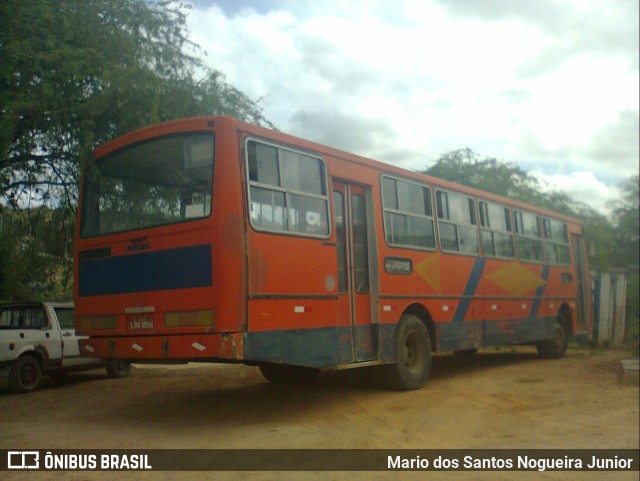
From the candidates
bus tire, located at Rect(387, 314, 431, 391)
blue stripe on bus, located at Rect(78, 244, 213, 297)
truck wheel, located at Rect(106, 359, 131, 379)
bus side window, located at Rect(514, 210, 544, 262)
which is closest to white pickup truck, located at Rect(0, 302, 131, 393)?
truck wheel, located at Rect(106, 359, 131, 379)

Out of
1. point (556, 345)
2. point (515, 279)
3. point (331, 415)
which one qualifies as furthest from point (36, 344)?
point (556, 345)

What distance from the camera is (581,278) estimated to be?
16484 mm

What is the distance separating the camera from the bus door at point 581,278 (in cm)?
1620

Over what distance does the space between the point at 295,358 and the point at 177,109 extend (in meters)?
5.75

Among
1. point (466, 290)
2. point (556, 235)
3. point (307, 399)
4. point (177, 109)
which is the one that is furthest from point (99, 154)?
point (556, 235)

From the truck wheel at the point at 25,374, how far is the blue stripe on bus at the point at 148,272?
350 centimetres

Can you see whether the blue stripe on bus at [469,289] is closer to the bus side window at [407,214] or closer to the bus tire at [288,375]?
the bus side window at [407,214]

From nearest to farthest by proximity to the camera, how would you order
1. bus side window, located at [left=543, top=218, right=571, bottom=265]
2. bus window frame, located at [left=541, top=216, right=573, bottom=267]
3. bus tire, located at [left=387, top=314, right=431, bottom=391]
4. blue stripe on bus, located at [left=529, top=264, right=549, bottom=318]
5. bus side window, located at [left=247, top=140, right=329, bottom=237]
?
bus side window, located at [left=247, top=140, right=329, bottom=237], bus tire, located at [left=387, top=314, right=431, bottom=391], blue stripe on bus, located at [left=529, top=264, right=549, bottom=318], bus window frame, located at [left=541, top=216, right=573, bottom=267], bus side window, located at [left=543, top=218, right=571, bottom=265]

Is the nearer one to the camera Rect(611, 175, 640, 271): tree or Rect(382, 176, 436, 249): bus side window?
Rect(382, 176, 436, 249): bus side window

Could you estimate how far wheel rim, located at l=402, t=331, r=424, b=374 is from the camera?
9680 mm

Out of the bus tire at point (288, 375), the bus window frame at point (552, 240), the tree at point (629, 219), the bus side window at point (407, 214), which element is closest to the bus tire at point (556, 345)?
the bus window frame at point (552, 240)

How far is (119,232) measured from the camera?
25.4 feet

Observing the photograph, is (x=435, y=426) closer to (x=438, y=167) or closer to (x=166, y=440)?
(x=166, y=440)

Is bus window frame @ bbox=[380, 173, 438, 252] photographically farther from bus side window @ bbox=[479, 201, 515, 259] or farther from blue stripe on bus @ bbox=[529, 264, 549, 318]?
blue stripe on bus @ bbox=[529, 264, 549, 318]
